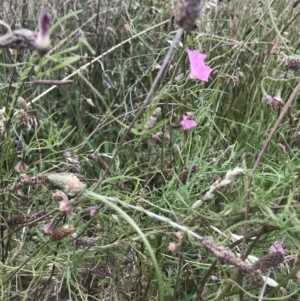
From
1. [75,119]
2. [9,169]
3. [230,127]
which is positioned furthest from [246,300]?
[75,119]

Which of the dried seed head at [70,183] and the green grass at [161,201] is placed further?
the green grass at [161,201]

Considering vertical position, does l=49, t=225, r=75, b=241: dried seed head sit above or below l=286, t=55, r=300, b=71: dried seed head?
below

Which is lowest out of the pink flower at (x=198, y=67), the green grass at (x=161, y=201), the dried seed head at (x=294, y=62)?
the green grass at (x=161, y=201)

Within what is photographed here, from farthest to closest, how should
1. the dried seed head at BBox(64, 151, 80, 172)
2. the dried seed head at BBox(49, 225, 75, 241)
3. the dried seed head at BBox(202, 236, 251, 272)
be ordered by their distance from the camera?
the dried seed head at BBox(64, 151, 80, 172)
the dried seed head at BBox(49, 225, 75, 241)
the dried seed head at BBox(202, 236, 251, 272)

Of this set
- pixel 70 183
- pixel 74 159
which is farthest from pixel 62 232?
pixel 74 159

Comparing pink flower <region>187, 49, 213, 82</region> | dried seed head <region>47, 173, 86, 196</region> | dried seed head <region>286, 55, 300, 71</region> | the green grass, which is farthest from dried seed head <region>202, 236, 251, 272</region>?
pink flower <region>187, 49, 213, 82</region>

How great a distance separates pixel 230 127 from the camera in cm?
116

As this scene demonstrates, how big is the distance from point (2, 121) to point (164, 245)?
341mm

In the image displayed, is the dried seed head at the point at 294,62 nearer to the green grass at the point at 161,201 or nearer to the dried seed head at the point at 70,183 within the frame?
the green grass at the point at 161,201

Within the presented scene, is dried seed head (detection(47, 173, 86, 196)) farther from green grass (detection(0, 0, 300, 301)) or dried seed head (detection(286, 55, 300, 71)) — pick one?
dried seed head (detection(286, 55, 300, 71))

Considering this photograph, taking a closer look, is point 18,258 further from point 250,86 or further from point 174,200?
point 250,86

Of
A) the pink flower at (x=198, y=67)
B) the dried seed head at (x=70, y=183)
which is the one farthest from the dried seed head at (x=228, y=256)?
the pink flower at (x=198, y=67)

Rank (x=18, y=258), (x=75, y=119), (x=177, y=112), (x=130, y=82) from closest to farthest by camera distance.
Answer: (x=18, y=258)
(x=177, y=112)
(x=75, y=119)
(x=130, y=82)

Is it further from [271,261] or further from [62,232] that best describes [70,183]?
[271,261]
